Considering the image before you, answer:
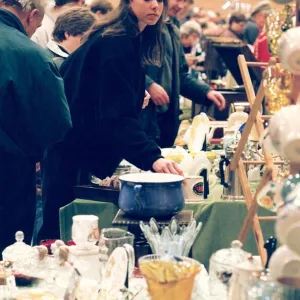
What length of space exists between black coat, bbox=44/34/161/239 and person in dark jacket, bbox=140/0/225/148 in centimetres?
85

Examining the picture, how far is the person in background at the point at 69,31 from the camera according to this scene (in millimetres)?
4094

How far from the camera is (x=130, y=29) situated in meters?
2.85

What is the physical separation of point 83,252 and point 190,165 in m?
1.07

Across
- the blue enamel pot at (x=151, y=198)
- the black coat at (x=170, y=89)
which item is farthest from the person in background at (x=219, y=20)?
the blue enamel pot at (x=151, y=198)

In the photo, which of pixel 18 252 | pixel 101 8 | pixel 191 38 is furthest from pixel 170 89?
pixel 191 38

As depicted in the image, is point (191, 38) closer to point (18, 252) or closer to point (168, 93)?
point (168, 93)

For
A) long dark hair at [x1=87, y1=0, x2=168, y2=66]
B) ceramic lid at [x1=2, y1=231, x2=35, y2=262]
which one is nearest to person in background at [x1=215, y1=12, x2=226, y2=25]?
long dark hair at [x1=87, y1=0, x2=168, y2=66]

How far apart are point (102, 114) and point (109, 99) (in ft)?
0.20

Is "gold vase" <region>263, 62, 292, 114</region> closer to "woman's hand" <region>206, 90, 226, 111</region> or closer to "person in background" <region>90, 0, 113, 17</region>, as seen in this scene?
"woman's hand" <region>206, 90, 226, 111</region>

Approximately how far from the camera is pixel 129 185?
238cm

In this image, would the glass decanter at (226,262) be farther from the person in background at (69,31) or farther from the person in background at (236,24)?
the person in background at (236,24)

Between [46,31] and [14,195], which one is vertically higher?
[46,31]

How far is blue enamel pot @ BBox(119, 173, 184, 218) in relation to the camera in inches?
92.0

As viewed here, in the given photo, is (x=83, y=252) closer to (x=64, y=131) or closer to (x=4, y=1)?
(x=64, y=131)
